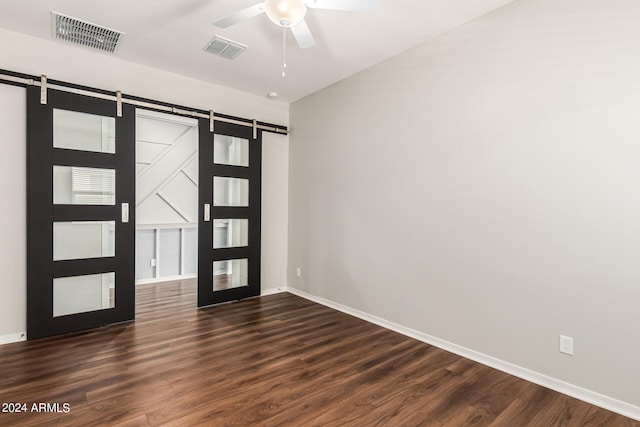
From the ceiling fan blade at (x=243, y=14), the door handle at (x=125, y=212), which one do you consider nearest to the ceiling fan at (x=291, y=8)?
the ceiling fan blade at (x=243, y=14)

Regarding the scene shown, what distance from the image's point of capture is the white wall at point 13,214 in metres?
2.97

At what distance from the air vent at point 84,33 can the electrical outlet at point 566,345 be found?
4.45 meters

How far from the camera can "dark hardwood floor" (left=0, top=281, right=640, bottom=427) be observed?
197cm

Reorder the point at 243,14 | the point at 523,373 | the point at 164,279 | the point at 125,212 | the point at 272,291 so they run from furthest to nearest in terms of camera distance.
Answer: the point at 164,279 < the point at 272,291 < the point at 125,212 < the point at 523,373 < the point at 243,14

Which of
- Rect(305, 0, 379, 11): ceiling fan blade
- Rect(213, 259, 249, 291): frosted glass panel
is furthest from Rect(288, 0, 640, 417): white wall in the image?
Rect(213, 259, 249, 291): frosted glass panel

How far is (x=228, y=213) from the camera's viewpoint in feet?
14.2

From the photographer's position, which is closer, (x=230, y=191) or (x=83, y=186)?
(x=83, y=186)

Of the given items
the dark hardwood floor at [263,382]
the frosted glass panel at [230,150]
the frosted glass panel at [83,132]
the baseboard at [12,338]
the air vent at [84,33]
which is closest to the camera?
the dark hardwood floor at [263,382]

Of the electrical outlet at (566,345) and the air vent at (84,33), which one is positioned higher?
the air vent at (84,33)

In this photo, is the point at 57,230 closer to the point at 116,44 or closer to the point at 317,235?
the point at 116,44

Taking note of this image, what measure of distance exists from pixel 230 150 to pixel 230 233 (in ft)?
3.66

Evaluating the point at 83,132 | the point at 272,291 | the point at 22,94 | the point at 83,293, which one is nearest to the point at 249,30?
the point at 83,132

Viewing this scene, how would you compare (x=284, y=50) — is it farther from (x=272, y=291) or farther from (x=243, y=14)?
(x=272, y=291)

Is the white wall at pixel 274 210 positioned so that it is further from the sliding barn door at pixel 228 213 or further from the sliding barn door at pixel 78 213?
the sliding barn door at pixel 78 213
